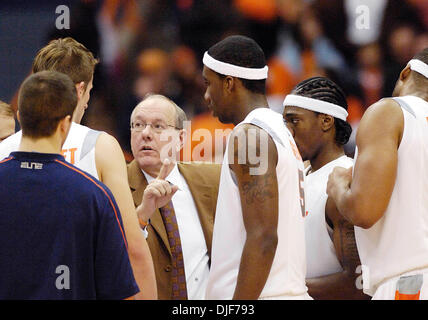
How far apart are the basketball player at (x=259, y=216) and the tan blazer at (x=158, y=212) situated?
79 centimetres

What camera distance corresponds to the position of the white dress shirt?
125 inches

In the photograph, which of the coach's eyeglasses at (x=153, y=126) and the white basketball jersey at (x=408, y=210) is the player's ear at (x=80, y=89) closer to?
the coach's eyeglasses at (x=153, y=126)

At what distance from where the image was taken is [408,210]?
2.31m

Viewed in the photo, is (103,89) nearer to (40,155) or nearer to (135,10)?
(135,10)

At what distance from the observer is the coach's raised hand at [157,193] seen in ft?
8.80

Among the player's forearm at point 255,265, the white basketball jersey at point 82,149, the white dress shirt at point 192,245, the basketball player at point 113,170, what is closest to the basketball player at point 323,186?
→ the white dress shirt at point 192,245

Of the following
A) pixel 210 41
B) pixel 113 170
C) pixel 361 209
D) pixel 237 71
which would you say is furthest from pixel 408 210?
pixel 210 41

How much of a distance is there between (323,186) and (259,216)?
886 mm

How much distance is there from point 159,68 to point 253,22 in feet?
3.09

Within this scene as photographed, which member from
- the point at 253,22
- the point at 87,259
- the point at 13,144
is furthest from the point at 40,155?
the point at 253,22

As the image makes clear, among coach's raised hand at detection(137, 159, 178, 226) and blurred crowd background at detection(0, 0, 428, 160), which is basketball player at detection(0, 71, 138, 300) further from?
blurred crowd background at detection(0, 0, 428, 160)

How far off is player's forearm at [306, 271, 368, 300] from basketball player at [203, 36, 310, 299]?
485 millimetres

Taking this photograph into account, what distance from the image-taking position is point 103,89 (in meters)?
5.39

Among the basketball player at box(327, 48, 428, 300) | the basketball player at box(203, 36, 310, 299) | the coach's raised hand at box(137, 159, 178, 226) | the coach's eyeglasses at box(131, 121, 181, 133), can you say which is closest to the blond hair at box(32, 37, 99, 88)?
the coach's raised hand at box(137, 159, 178, 226)
